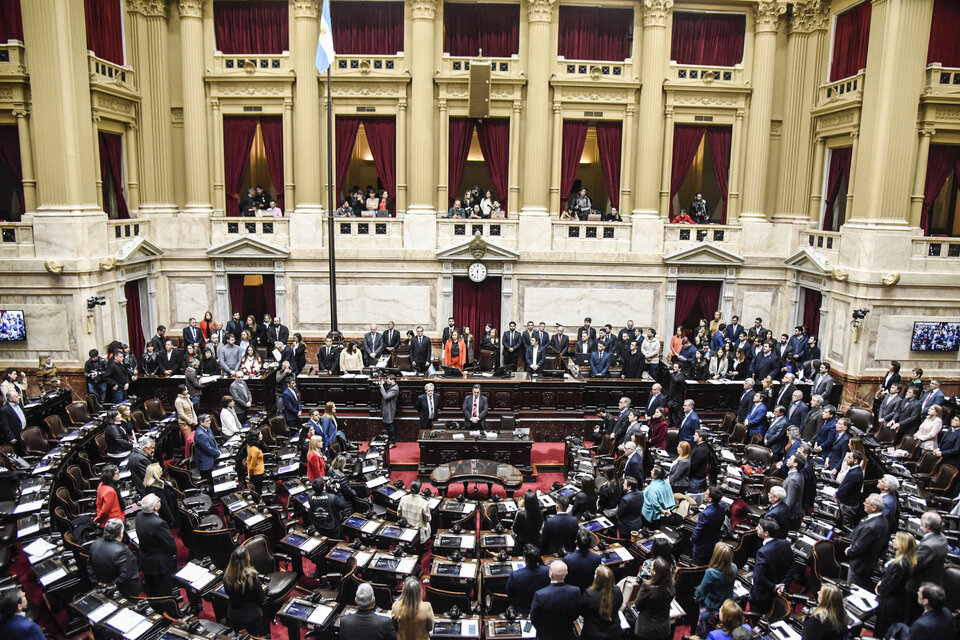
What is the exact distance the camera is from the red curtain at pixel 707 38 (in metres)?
20.4

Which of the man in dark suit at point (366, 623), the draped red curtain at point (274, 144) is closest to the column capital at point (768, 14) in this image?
the draped red curtain at point (274, 144)

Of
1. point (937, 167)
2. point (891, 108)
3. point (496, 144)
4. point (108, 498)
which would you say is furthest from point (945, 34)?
point (108, 498)

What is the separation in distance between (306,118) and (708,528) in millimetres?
16299

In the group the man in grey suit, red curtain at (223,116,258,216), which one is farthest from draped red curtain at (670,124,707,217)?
red curtain at (223,116,258,216)

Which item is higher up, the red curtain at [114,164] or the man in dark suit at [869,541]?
the red curtain at [114,164]

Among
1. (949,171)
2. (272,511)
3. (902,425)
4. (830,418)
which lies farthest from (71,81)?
(949,171)

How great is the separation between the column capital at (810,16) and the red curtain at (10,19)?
2033 centimetres

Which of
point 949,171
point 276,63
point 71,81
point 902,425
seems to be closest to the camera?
point 902,425

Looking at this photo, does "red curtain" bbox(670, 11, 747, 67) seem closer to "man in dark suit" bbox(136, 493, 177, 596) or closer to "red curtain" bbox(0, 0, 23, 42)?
"red curtain" bbox(0, 0, 23, 42)

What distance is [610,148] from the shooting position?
820 inches

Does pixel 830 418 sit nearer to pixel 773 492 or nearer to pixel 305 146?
pixel 773 492

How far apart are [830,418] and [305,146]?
611 inches

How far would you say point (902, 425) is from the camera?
44.3 feet

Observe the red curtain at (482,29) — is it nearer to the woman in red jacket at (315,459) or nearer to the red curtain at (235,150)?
the red curtain at (235,150)
